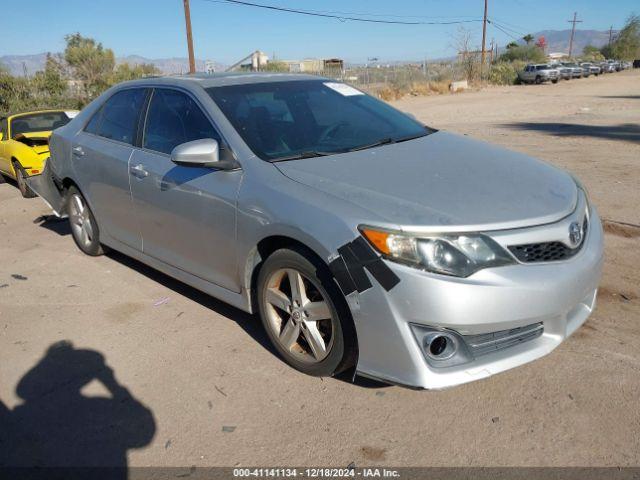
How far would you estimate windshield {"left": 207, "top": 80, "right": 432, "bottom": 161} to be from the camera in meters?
3.63

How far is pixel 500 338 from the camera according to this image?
9.11 ft

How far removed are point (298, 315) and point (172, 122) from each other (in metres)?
1.85

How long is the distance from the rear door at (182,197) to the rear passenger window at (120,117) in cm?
23

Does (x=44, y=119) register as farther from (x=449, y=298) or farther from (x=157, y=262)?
(x=449, y=298)

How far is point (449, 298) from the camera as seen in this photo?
2574 millimetres

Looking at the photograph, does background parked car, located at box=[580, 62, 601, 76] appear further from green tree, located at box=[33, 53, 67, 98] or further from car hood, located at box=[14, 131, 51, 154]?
car hood, located at box=[14, 131, 51, 154]

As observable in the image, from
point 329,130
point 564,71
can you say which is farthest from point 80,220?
point 564,71

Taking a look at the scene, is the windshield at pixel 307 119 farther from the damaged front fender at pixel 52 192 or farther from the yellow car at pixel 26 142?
the yellow car at pixel 26 142

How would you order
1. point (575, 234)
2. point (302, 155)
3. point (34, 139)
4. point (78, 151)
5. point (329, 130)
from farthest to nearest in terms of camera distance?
point (34, 139) → point (78, 151) → point (329, 130) → point (302, 155) → point (575, 234)

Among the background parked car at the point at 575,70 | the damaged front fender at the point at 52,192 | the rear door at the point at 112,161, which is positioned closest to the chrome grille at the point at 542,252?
the rear door at the point at 112,161

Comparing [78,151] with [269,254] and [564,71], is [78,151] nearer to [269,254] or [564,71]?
[269,254]

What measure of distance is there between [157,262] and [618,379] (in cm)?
318

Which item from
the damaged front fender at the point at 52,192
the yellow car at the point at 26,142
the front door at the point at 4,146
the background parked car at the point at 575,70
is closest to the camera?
the damaged front fender at the point at 52,192

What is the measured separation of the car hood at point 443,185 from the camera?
2.73 m
